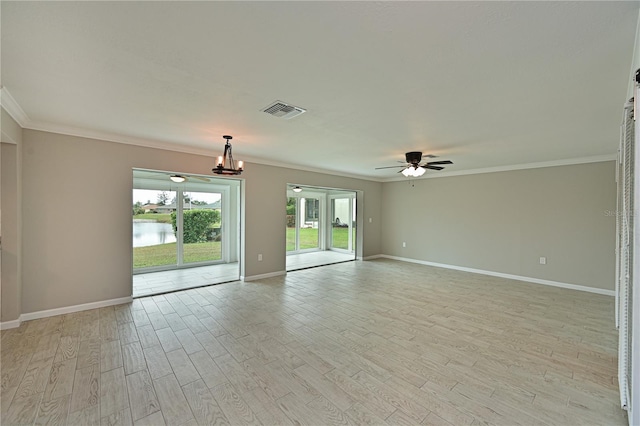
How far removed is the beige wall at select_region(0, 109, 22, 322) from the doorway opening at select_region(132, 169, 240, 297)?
2372 mm

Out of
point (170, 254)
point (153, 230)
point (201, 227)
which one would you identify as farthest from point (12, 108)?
point (201, 227)

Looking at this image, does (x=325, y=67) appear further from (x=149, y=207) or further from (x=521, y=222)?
(x=149, y=207)

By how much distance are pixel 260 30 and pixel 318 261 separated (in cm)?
673

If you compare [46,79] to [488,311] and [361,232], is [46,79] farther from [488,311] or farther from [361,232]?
[361,232]

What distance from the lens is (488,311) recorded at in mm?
3930

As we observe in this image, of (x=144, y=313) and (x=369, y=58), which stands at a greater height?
(x=369, y=58)

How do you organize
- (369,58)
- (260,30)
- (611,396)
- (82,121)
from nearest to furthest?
(260,30) < (369,58) < (611,396) < (82,121)

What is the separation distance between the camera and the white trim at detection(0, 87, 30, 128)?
8.34ft

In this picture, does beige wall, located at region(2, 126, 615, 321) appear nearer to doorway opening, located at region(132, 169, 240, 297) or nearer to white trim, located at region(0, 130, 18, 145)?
white trim, located at region(0, 130, 18, 145)

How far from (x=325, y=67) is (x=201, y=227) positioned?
6.35 metres

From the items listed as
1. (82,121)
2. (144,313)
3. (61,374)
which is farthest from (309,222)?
(61,374)

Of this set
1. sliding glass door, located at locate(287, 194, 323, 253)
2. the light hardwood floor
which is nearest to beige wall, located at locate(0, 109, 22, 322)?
the light hardwood floor

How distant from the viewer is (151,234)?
6.69 m

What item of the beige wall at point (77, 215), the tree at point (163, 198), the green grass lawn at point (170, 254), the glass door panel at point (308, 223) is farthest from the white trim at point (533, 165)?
the tree at point (163, 198)
